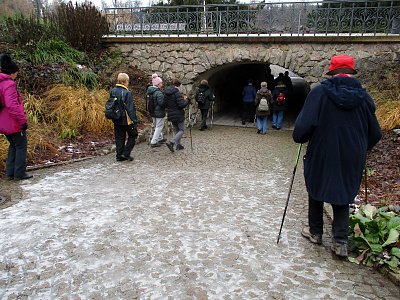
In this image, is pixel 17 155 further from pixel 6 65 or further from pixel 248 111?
pixel 248 111

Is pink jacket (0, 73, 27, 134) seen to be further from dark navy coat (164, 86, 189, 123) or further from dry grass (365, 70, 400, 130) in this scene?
dry grass (365, 70, 400, 130)

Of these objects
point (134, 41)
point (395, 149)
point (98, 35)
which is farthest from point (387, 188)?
point (98, 35)

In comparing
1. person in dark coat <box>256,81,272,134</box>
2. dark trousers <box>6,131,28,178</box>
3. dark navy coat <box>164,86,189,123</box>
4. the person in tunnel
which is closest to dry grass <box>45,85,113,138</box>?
dark navy coat <box>164,86,189,123</box>

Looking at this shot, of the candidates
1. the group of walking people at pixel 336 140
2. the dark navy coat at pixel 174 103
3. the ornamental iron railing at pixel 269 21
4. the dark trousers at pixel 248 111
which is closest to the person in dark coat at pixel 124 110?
the dark navy coat at pixel 174 103

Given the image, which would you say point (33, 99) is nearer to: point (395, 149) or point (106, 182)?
point (106, 182)

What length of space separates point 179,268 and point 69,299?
3.29ft

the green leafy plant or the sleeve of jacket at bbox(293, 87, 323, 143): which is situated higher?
the sleeve of jacket at bbox(293, 87, 323, 143)

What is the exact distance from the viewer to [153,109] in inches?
306

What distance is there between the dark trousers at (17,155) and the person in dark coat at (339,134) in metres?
4.31

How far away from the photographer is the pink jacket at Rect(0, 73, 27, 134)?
4.99 m

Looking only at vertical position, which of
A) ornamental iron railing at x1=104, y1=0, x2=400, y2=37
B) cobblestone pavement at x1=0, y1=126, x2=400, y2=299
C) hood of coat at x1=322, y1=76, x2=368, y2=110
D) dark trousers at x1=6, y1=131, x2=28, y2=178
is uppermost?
ornamental iron railing at x1=104, y1=0, x2=400, y2=37

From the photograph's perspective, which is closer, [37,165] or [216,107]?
[37,165]

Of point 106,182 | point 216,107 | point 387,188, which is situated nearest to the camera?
point 387,188

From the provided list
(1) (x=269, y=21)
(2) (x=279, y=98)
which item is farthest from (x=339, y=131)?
(1) (x=269, y=21)
